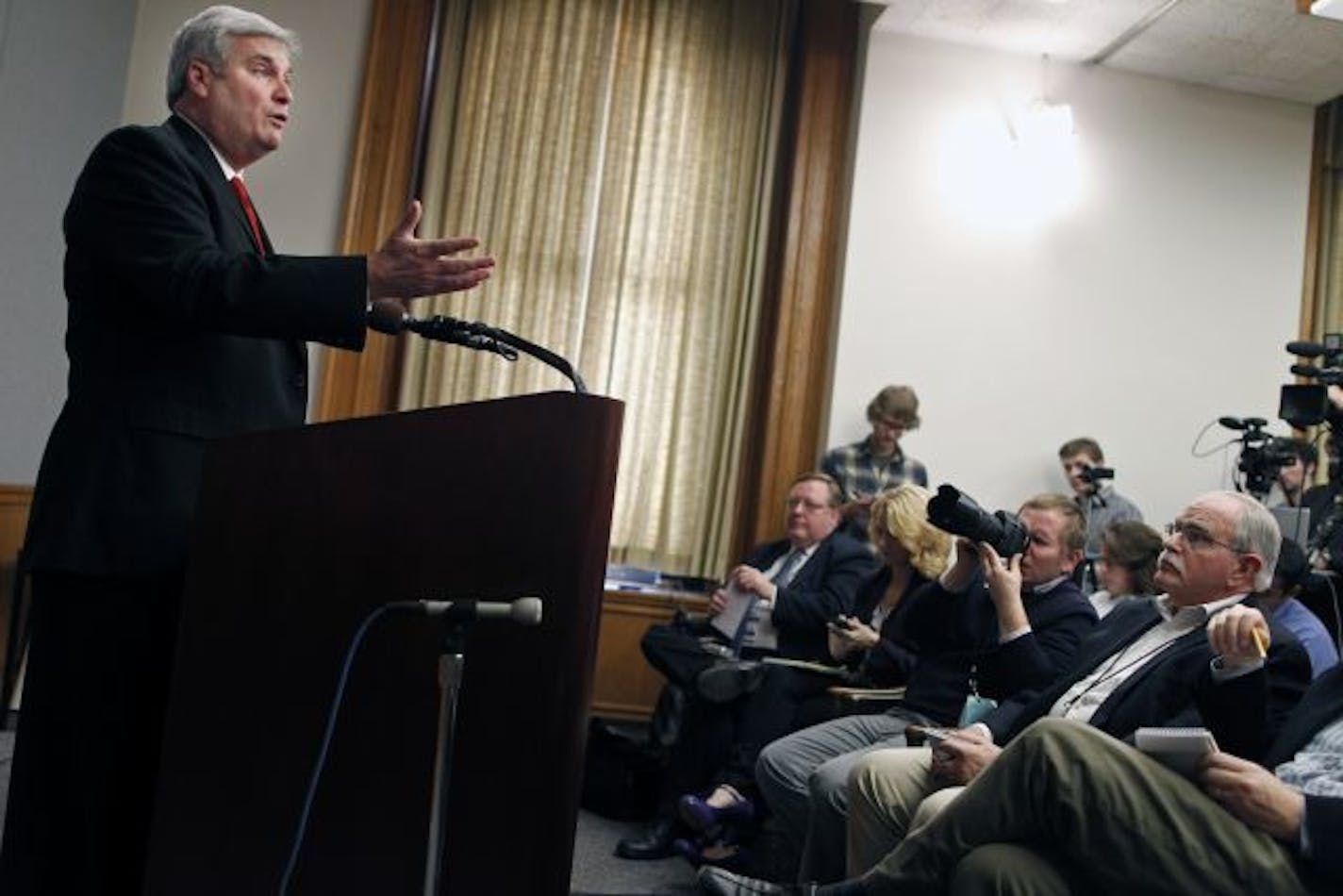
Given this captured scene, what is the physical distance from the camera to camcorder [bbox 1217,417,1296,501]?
391cm

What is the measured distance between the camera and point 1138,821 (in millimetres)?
1819

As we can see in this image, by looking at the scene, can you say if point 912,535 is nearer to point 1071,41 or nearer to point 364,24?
point 1071,41

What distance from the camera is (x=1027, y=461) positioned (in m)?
5.21

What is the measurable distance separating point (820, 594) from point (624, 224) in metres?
2.09

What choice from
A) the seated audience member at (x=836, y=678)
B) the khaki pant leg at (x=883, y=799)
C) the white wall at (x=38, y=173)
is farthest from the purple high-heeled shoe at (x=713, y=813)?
the white wall at (x=38, y=173)

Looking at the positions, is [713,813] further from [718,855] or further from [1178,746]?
[1178,746]

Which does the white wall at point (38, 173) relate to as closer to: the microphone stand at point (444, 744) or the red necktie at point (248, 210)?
the red necktie at point (248, 210)

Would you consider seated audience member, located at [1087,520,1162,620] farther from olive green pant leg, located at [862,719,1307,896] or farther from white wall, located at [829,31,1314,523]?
white wall, located at [829,31,1314,523]

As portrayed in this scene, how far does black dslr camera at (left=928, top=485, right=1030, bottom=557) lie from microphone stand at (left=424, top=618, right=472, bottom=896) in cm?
150

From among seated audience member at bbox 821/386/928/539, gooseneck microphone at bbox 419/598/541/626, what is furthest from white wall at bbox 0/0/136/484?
gooseneck microphone at bbox 419/598/541/626

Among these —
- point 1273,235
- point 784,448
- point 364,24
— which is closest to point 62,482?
point 784,448

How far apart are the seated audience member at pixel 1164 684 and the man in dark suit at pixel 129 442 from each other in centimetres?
136

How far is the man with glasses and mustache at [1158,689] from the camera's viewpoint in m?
2.08

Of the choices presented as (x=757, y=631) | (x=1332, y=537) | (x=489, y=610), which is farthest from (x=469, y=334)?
(x=1332, y=537)
